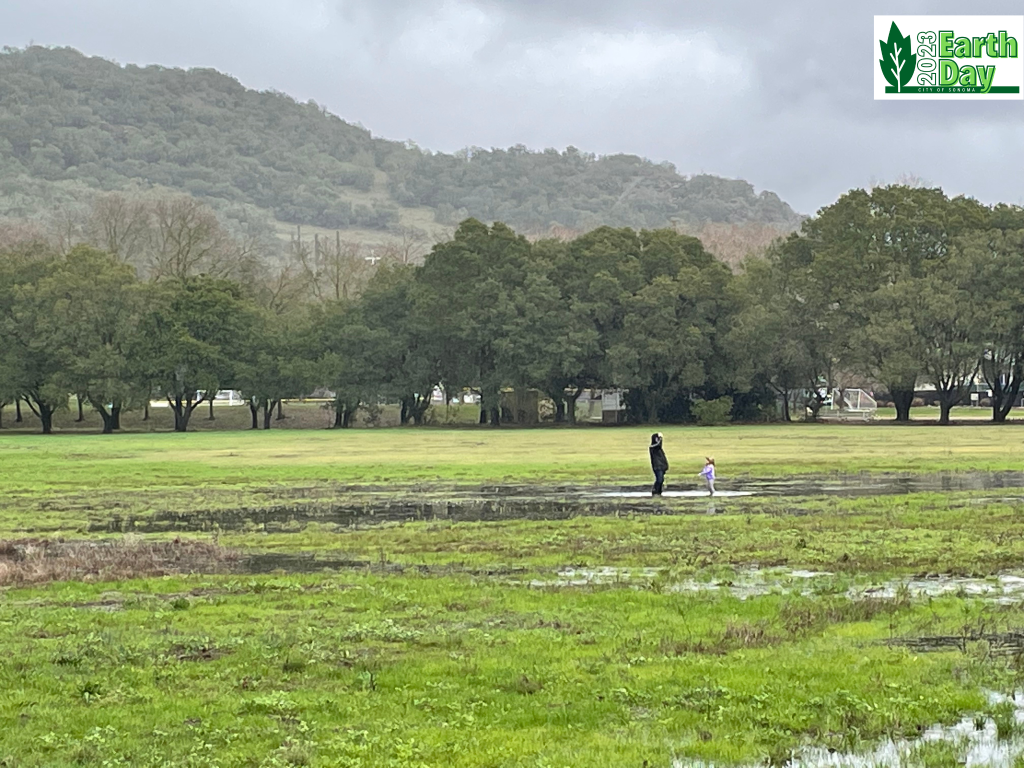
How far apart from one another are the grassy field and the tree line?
60.2m

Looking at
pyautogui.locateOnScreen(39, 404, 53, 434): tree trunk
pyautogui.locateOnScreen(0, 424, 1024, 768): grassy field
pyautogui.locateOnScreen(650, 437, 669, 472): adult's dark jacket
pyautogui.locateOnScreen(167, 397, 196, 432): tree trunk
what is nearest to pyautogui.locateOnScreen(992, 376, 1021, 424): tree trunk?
pyautogui.locateOnScreen(0, 424, 1024, 768): grassy field

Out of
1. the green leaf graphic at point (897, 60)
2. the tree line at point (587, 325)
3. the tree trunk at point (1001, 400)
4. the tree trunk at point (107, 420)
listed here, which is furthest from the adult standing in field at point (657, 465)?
the tree trunk at point (107, 420)

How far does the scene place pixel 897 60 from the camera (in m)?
52.7

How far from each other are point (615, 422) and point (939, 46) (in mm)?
53474

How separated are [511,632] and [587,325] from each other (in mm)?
82574

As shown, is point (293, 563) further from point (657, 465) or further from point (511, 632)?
point (657, 465)

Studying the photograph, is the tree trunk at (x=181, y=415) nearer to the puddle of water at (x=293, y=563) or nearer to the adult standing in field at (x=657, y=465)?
the adult standing in field at (x=657, y=465)

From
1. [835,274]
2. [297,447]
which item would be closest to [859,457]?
[297,447]

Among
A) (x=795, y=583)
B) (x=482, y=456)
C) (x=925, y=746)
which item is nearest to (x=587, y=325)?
(x=482, y=456)

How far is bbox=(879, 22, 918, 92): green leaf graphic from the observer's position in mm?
52500

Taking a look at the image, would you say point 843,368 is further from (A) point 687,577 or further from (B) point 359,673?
(B) point 359,673

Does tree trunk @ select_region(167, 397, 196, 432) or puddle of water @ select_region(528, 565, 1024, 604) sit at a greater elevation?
tree trunk @ select_region(167, 397, 196, 432)

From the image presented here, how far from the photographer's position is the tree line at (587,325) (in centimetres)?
8600

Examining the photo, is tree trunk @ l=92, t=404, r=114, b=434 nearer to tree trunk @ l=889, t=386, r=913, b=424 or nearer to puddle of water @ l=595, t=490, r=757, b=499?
tree trunk @ l=889, t=386, r=913, b=424
